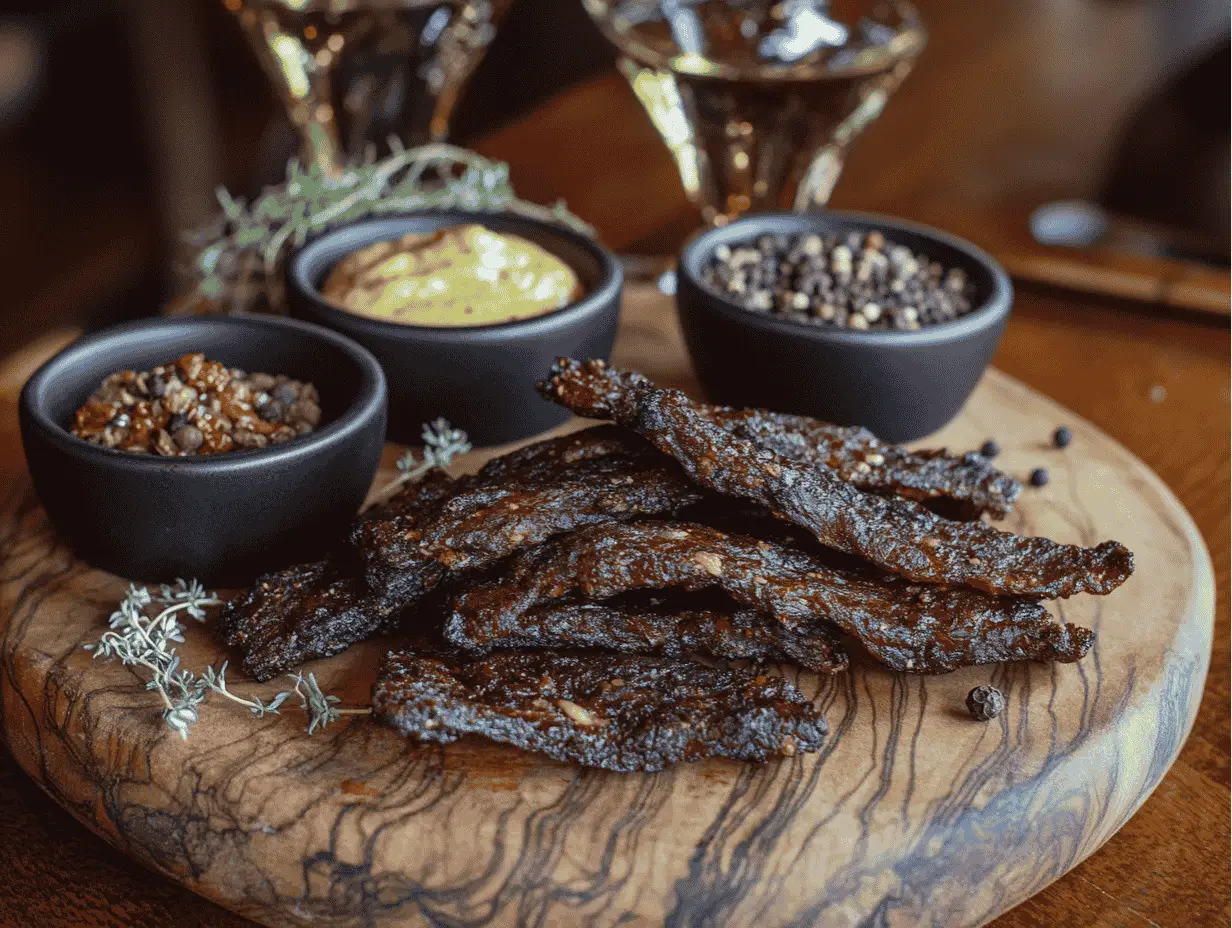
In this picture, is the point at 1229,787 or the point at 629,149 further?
the point at 629,149

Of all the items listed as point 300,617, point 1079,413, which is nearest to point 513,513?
point 300,617

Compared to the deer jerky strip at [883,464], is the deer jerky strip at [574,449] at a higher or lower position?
higher

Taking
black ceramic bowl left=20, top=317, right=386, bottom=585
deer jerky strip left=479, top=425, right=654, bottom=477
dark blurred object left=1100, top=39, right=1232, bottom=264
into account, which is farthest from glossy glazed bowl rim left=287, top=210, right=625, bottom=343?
dark blurred object left=1100, top=39, right=1232, bottom=264

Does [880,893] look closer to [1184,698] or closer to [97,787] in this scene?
[1184,698]

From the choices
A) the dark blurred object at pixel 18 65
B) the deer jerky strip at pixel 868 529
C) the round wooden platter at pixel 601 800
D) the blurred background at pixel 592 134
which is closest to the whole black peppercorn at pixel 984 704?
the round wooden platter at pixel 601 800

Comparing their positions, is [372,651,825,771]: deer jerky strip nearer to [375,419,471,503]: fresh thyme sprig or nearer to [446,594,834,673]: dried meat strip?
[446,594,834,673]: dried meat strip

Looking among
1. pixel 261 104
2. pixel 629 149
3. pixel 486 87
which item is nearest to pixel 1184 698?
pixel 629 149

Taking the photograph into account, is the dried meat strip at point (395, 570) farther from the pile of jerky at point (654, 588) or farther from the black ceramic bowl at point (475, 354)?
the black ceramic bowl at point (475, 354)
